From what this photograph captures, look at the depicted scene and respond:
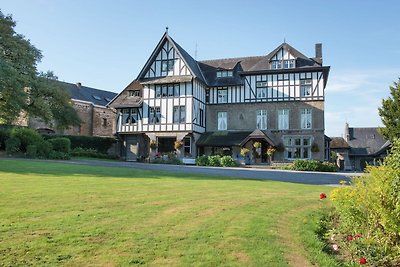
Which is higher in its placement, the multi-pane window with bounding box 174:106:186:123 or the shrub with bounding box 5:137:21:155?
the multi-pane window with bounding box 174:106:186:123

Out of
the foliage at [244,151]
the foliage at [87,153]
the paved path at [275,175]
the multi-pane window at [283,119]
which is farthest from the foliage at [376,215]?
the foliage at [87,153]

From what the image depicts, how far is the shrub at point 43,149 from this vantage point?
26.1 meters

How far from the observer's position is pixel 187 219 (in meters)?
7.12

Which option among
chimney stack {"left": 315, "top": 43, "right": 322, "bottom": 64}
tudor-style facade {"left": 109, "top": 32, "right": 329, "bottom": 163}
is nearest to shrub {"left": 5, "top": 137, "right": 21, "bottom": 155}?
tudor-style facade {"left": 109, "top": 32, "right": 329, "bottom": 163}

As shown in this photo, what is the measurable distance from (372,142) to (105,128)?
129 ft

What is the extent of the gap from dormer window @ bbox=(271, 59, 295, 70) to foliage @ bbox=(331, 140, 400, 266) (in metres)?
30.8

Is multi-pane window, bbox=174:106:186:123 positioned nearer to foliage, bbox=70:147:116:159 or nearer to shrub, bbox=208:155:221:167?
shrub, bbox=208:155:221:167

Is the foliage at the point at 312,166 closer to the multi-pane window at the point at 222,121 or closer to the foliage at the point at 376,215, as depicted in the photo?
the multi-pane window at the point at 222,121

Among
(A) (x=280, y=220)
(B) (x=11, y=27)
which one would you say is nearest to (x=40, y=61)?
(B) (x=11, y=27)

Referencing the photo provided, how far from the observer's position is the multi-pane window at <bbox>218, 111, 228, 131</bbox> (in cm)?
3831

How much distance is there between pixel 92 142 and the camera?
38.3 m

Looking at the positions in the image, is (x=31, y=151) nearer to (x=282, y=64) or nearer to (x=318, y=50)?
(x=282, y=64)

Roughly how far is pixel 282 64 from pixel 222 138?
9244mm

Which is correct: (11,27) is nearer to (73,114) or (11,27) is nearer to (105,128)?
(73,114)
